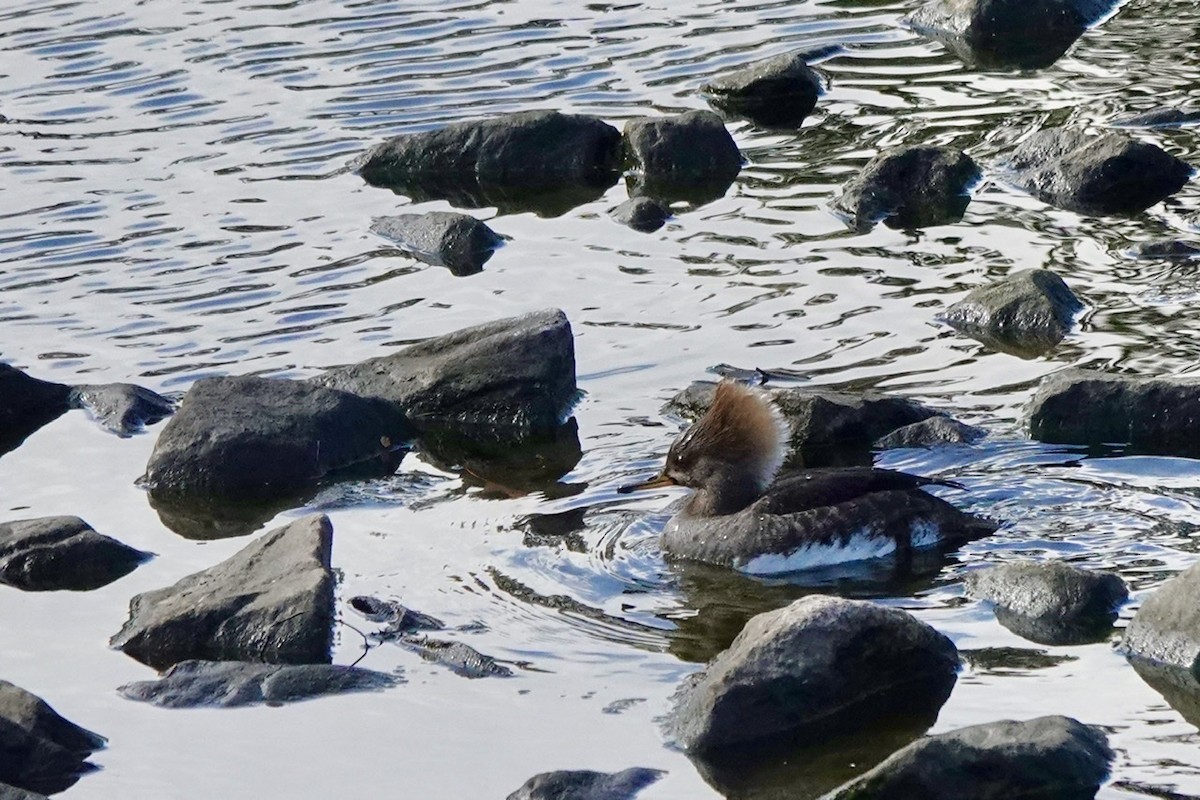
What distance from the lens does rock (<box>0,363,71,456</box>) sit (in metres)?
12.1

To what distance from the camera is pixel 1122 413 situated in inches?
419

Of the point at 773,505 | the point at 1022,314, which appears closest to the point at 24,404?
the point at 773,505

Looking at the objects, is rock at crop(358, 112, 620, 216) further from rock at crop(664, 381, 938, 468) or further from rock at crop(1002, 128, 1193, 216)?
rock at crop(664, 381, 938, 468)

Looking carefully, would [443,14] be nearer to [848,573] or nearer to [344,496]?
[344,496]

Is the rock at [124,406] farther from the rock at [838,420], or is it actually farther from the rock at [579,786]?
the rock at [579,786]

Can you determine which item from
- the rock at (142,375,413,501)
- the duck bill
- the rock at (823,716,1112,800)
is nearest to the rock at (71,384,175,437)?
the rock at (142,375,413,501)

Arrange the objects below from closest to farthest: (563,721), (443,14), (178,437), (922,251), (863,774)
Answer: (863,774) < (563,721) < (178,437) < (922,251) < (443,14)

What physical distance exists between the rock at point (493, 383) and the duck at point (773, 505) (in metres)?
1.13

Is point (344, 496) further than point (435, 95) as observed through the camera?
No

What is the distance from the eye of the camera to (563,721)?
26.8 feet

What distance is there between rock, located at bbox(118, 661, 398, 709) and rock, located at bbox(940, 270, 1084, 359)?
5.05 meters

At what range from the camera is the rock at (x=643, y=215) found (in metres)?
14.9

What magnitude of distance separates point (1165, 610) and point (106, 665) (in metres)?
4.36

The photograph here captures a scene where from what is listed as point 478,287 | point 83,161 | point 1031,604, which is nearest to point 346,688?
point 1031,604
